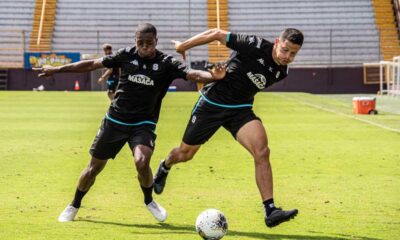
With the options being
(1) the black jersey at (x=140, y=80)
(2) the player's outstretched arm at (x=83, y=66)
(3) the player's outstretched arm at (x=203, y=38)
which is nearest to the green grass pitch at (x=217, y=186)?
(1) the black jersey at (x=140, y=80)

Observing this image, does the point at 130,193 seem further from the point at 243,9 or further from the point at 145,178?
the point at 243,9

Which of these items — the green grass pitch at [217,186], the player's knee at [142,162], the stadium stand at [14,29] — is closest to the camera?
the green grass pitch at [217,186]

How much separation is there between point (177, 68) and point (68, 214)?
1921mm

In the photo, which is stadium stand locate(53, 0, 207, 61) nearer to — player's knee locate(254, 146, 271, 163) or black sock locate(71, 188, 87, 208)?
black sock locate(71, 188, 87, 208)

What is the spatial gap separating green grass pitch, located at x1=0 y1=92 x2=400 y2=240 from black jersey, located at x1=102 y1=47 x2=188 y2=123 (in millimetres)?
1153

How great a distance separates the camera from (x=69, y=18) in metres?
55.9

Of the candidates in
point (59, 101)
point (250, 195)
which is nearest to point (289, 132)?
point (250, 195)

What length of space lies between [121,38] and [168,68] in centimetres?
4547

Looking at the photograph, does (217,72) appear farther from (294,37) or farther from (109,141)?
(109,141)

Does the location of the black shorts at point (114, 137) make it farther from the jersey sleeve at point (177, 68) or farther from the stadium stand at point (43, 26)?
the stadium stand at point (43, 26)

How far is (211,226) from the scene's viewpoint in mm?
8109

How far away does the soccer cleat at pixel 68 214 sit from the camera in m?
9.38

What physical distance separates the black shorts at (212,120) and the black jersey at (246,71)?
0.10 meters

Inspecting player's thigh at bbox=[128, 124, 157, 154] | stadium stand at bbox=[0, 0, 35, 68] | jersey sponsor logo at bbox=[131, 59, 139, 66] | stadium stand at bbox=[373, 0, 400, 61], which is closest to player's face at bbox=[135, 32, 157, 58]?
jersey sponsor logo at bbox=[131, 59, 139, 66]
